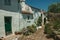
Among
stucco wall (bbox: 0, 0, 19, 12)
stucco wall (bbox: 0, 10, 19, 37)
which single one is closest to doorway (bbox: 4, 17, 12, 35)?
stucco wall (bbox: 0, 10, 19, 37)

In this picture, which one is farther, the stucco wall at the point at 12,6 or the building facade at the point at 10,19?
the stucco wall at the point at 12,6

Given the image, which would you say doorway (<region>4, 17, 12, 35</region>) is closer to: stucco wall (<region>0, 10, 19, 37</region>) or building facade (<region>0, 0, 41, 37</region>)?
building facade (<region>0, 0, 41, 37</region>)

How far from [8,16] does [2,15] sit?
1473mm

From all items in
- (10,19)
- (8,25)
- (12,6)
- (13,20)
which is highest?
(12,6)

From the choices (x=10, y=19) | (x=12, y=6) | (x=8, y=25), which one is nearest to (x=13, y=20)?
(x=10, y=19)

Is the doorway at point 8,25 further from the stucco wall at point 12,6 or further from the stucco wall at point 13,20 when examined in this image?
the stucco wall at point 12,6

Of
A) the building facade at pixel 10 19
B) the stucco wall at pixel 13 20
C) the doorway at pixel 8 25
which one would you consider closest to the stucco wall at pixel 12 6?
the building facade at pixel 10 19

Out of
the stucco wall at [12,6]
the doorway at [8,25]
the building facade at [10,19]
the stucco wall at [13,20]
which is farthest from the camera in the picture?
the stucco wall at [12,6]

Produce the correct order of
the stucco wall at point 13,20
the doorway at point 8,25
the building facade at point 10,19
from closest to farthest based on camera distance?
the stucco wall at point 13,20 → the building facade at point 10,19 → the doorway at point 8,25

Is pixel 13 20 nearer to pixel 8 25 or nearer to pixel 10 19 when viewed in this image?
pixel 10 19

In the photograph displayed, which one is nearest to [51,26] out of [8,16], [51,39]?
[51,39]

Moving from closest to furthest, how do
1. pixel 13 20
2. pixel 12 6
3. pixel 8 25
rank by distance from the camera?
pixel 8 25 < pixel 13 20 < pixel 12 6

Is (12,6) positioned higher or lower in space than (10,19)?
higher

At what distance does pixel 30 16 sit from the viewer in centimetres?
2325
